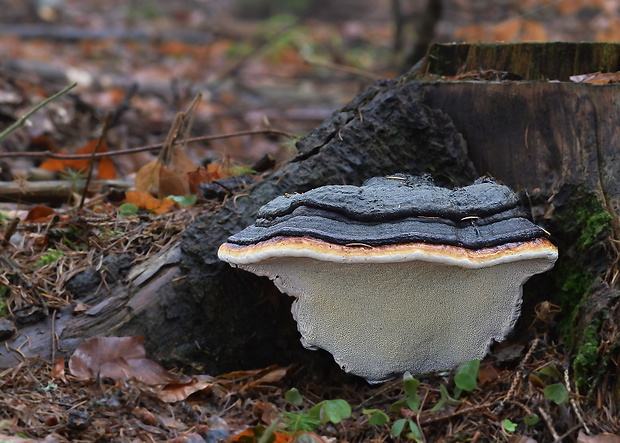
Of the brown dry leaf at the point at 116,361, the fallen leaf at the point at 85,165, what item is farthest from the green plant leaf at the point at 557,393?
the fallen leaf at the point at 85,165

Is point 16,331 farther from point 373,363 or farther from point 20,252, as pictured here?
point 373,363

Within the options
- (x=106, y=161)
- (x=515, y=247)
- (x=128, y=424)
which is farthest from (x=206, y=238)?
(x=106, y=161)

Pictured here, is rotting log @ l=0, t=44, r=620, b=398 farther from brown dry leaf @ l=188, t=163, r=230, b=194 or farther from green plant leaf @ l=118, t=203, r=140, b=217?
brown dry leaf @ l=188, t=163, r=230, b=194

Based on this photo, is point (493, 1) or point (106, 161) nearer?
point (106, 161)

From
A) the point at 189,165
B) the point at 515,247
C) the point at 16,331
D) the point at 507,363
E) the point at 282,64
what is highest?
the point at 515,247

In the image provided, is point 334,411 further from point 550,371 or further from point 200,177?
point 200,177

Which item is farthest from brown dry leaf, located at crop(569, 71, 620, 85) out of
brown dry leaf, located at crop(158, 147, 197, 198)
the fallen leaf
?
the fallen leaf
